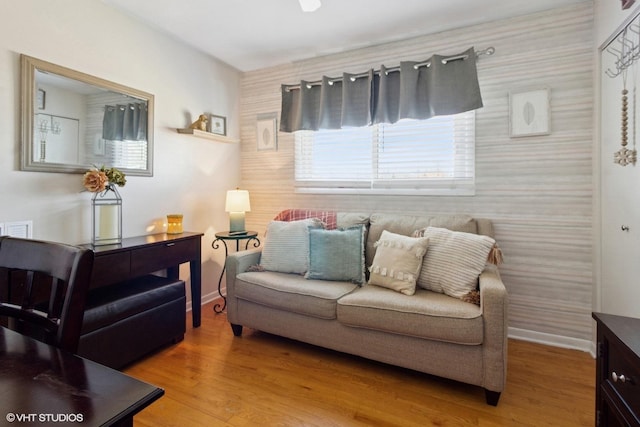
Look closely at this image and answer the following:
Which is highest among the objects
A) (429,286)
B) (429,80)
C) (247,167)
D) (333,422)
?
(429,80)

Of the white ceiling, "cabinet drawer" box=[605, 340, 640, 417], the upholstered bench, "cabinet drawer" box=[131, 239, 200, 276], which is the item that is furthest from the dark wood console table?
"cabinet drawer" box=[605, 340, 640, 417]

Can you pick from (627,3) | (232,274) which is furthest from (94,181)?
(627,3)

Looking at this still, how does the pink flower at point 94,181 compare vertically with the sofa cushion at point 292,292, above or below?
above

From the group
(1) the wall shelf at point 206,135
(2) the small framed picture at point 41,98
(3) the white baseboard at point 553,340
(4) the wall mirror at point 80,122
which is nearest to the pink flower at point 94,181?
(4) the wall mirror at point 80,122

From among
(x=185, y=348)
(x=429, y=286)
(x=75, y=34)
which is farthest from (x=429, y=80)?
(x=185, y=348)

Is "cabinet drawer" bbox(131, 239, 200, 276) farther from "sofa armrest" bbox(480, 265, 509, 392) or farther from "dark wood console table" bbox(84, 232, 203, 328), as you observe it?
"sofa armrest" bbox(480, 265, 509, 392)

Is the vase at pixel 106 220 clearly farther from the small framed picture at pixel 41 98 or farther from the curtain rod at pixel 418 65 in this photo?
the curtain rod at pixel 418 65

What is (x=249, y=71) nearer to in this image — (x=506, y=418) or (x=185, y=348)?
(x=185, y=348)

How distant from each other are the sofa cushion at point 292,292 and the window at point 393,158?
3.49 feet

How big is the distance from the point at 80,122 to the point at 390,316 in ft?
7.65

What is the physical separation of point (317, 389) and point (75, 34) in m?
2.69

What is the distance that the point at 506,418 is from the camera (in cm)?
158

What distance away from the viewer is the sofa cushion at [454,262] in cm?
195

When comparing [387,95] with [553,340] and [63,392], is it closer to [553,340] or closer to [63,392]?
[553,340]
